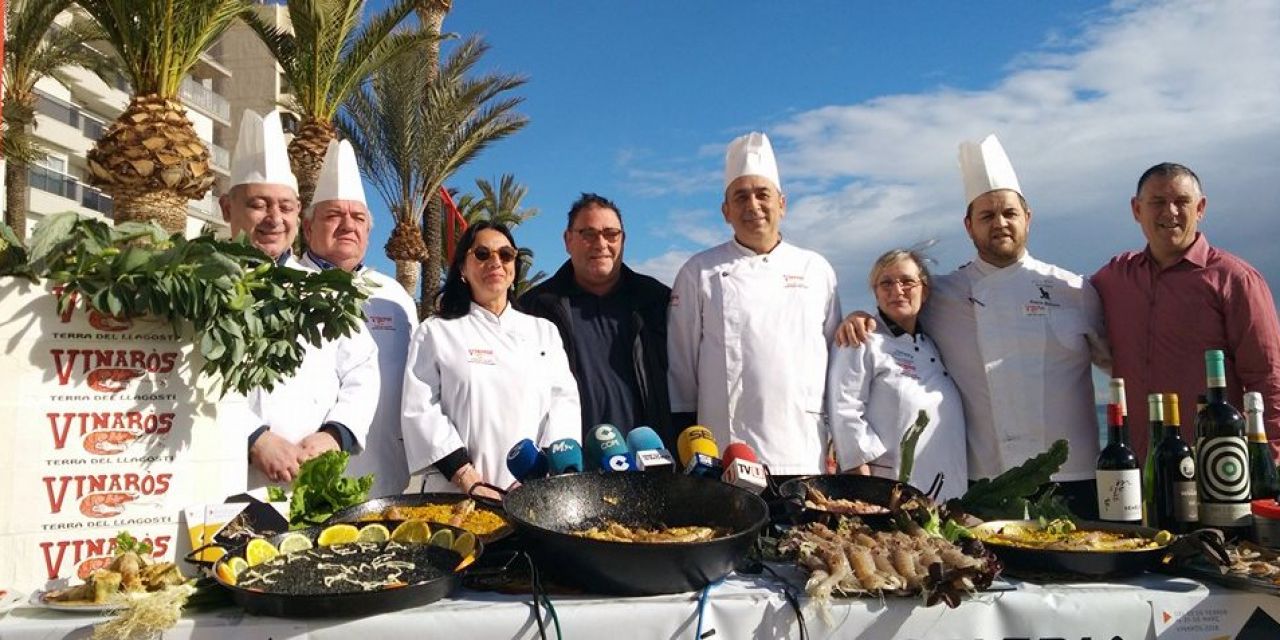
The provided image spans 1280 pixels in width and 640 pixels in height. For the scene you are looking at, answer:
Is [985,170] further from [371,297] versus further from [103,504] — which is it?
[103,504]

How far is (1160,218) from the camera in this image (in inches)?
145

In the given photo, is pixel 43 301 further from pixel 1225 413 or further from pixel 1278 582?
pixel 1225 413

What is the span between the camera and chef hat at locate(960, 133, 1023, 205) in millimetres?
3996

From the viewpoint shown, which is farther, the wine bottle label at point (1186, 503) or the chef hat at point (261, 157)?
the chef hat at point (261, 157)

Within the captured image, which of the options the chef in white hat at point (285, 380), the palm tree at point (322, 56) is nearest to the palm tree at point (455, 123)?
the palm tree at point (322, 56)

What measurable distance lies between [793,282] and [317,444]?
6.95 feet

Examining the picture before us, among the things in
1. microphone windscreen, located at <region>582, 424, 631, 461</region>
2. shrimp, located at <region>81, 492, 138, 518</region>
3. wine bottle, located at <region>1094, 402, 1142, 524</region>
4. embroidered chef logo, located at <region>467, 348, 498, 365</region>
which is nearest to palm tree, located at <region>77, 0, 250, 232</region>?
embroidered chef logo, located at <region>467, 348, 498, 365</region>

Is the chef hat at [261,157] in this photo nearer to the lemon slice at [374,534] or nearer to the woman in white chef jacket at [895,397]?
the lemon slice at [374,534]

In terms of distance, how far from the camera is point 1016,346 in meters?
3.77

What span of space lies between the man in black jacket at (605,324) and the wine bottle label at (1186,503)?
2.00 meters

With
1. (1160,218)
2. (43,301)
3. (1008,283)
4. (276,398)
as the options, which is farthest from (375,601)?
(1160,218)

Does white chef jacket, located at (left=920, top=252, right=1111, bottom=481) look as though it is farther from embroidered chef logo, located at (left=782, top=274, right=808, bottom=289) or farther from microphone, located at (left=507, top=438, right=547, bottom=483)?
microphone, located at (left=507, top=438, right=547, bottom=483)

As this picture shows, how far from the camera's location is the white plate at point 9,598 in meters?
1.77

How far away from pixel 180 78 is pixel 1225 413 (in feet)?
30.0
